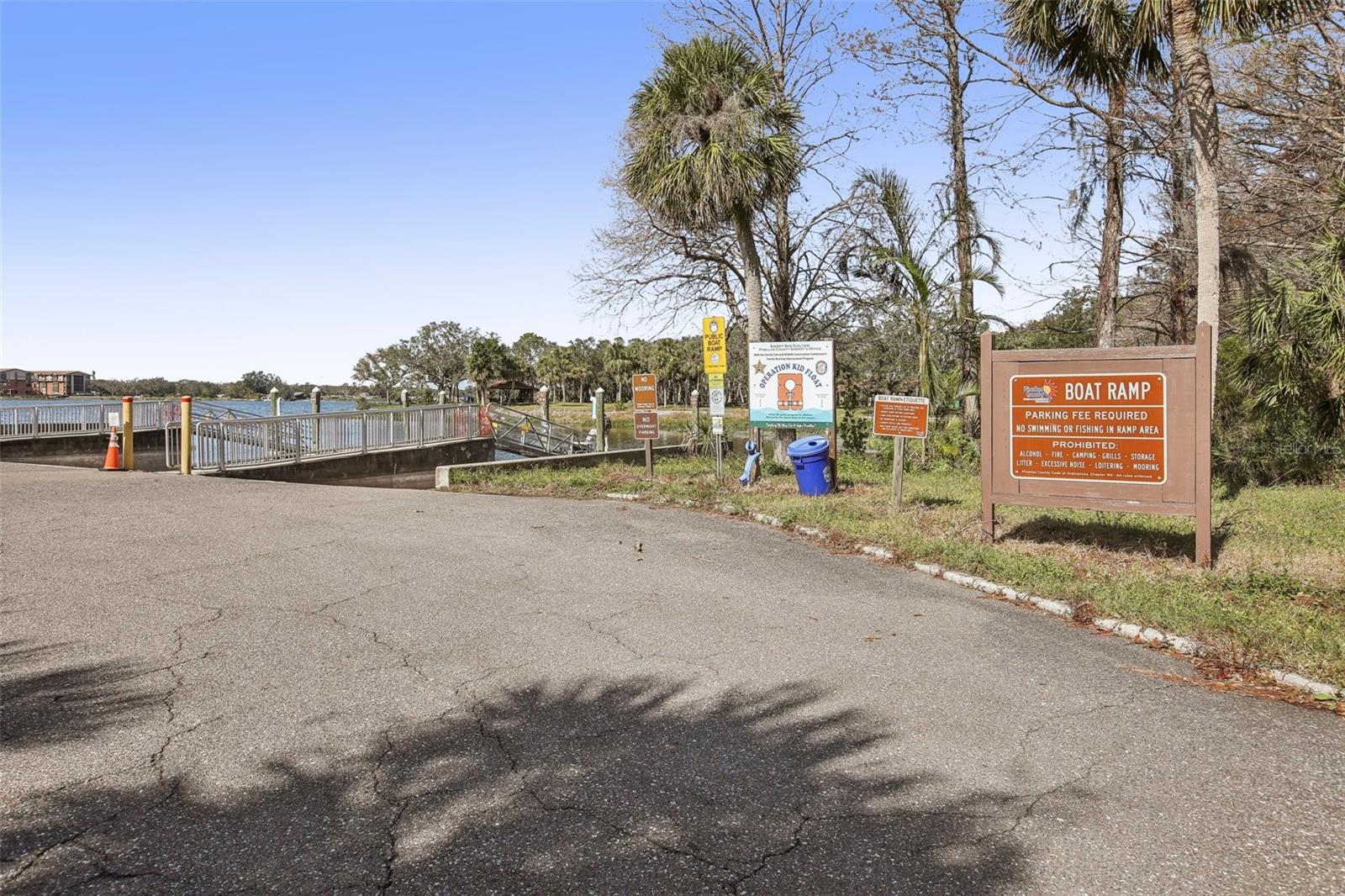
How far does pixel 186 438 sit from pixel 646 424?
8.98 meters

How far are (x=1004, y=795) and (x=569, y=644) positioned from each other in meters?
2.82

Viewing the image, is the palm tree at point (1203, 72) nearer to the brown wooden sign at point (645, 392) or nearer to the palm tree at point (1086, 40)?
the palm tree at point (1086, 40)

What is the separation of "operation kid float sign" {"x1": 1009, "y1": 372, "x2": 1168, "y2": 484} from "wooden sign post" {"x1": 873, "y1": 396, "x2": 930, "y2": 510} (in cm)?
184

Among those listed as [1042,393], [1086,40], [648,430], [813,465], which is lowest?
[813,465]

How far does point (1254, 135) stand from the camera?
1535cm

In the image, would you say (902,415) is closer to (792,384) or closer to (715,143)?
(792,384)

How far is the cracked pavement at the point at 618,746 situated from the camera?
9.57 feet

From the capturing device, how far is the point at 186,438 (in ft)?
54.1

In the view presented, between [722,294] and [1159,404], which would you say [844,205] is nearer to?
[722,294]

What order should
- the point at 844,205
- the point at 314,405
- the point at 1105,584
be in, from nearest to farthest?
the point at 1105,584 → the point at 844,205 → the point at 314,405

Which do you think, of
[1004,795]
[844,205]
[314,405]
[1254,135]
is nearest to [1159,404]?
[1004,795]

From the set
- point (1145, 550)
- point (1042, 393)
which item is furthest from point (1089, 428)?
point (1145, 550)

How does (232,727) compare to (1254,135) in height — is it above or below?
below

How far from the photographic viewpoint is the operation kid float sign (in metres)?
7.98
